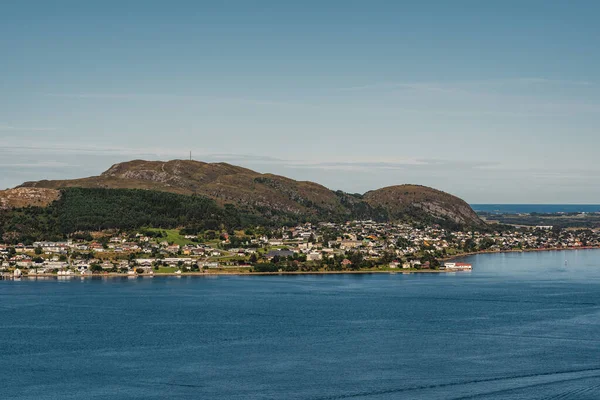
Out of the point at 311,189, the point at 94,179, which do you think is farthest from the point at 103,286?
the point at 311,189

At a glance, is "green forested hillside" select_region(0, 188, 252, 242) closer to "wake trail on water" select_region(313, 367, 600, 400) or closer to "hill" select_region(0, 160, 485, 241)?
"hill" select_region(0, 160, 485, 241)

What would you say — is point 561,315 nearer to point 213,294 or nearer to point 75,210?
point 213,294

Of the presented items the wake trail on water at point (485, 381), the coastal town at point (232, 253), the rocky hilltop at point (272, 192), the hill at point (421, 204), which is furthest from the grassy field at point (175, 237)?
the wake trail on water at point (485, 381)

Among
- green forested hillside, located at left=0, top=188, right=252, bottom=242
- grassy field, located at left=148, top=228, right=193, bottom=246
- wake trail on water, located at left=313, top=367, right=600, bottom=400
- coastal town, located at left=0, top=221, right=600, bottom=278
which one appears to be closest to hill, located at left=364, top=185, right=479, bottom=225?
coastal town, located at left=0, top=221, right=600, bottom=278

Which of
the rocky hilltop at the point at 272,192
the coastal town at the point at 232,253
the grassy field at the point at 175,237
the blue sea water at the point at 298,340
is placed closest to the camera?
the blue sea water at the point at 298,340

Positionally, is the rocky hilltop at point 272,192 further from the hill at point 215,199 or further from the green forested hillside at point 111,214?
the green forested hillside at point 111,214

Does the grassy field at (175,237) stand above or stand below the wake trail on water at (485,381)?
above

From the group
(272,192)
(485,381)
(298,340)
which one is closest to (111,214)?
(272,192)
